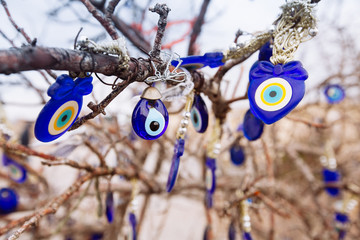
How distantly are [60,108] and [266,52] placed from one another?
38 centimetres

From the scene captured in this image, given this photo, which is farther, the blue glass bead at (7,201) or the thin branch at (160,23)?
the blue glass bead at (7,201)

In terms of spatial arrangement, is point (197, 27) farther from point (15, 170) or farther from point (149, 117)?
point (15, 170)

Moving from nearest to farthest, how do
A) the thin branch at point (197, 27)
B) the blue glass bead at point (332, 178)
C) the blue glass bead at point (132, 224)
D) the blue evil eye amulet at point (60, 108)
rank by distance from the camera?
the blue evil eye amulet at point (60, 108)
the blue glass bead at point (132, 224)
the thin branch at point (197, 27)
the blue glass bead at point (332, 178)

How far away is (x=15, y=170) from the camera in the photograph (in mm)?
1293

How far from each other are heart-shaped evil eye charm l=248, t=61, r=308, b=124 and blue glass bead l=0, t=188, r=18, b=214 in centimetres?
103

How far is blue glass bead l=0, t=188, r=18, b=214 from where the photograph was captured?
106cm

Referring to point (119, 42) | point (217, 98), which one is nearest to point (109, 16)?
point (119, 42)

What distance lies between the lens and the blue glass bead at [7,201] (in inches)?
41.8

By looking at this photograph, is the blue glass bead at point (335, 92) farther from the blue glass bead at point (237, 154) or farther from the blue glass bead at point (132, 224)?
the blue glass bead at point (132, 224)

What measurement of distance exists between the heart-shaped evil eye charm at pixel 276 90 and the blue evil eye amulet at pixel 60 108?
267mm

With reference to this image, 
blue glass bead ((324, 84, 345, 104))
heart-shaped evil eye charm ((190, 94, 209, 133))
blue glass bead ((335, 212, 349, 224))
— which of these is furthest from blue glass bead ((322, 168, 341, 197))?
heart-shaped evil eye charm ((190, 94, 209, 133))

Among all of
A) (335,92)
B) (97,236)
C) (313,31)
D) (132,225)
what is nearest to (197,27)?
(313,31)

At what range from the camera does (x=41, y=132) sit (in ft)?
1.38

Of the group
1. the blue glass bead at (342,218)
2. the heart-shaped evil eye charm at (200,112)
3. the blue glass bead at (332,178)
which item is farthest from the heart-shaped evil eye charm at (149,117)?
the blue glass bead at (332,178)
